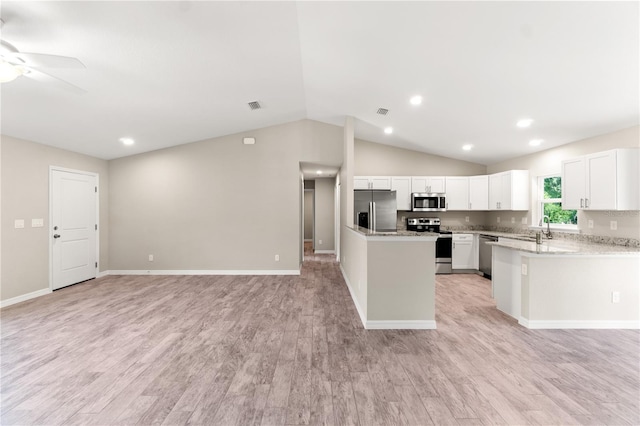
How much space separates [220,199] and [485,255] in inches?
217

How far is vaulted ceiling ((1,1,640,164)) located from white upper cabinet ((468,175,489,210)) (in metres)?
1.26

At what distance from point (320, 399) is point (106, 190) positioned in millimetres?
6297

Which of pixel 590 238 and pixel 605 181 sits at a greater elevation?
pixel 605 181

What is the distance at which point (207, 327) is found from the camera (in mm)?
3455

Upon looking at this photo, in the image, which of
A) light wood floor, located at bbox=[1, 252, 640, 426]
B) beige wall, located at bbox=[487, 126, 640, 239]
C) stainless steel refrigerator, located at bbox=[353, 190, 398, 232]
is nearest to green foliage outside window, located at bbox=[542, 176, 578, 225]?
beige wall, located at bbox=[487, 126, 640, 239]

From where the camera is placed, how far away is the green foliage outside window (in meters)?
4.99

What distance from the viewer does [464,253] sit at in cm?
631

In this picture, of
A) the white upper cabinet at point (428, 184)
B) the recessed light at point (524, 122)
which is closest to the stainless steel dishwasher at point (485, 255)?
the white upper cabinet at point (428, 184)

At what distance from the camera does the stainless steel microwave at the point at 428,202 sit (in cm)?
646

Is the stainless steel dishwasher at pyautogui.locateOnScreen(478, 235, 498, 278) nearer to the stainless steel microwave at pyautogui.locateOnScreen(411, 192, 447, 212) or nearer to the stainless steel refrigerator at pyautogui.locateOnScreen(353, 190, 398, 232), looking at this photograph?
the stainless steel microwave at pyautogui.locateOnScreen(411, 192, 447, 212)

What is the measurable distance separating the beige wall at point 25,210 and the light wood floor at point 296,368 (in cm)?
59

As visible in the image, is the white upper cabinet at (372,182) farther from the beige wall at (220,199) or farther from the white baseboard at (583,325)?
the white baseboard at (583,325)

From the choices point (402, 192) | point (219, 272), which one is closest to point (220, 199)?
point (219, 272)

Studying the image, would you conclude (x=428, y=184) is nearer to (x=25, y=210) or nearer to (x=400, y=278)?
(x=400, y=278)
